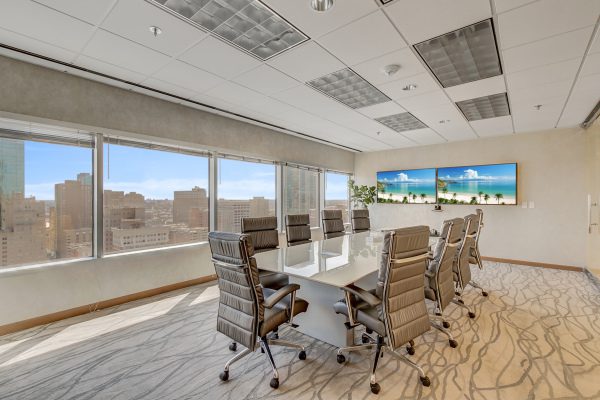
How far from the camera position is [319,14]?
6.68ft

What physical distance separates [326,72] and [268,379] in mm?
2942

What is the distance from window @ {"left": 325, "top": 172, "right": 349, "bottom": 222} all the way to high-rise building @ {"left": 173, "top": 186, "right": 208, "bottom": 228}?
138 inches

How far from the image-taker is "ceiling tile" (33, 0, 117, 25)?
1.93 meters

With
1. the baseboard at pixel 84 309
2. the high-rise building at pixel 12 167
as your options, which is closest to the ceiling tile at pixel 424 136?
the baseboard at pixel 84 309

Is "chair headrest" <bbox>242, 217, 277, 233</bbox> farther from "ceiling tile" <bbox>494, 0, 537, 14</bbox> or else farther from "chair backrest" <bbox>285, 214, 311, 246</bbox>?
"ceiling tile" <bbox>494, 0, 537, 14</bbox>

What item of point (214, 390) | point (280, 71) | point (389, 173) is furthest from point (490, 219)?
point (214, 390)

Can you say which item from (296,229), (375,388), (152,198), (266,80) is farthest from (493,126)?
(152,198)

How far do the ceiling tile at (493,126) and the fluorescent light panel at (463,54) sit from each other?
2077 mm

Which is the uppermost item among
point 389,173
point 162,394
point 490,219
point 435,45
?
point 435,45

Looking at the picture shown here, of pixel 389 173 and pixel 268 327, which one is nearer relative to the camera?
pixel 268 327

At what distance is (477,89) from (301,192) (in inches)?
153

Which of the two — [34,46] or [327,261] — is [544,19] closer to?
[327,261]

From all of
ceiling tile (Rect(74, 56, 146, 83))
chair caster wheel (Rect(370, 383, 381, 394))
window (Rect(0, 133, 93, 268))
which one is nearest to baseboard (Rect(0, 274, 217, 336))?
window (Rect(0, 133, 93, 268))

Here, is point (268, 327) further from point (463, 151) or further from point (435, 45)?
point (463, 151)
